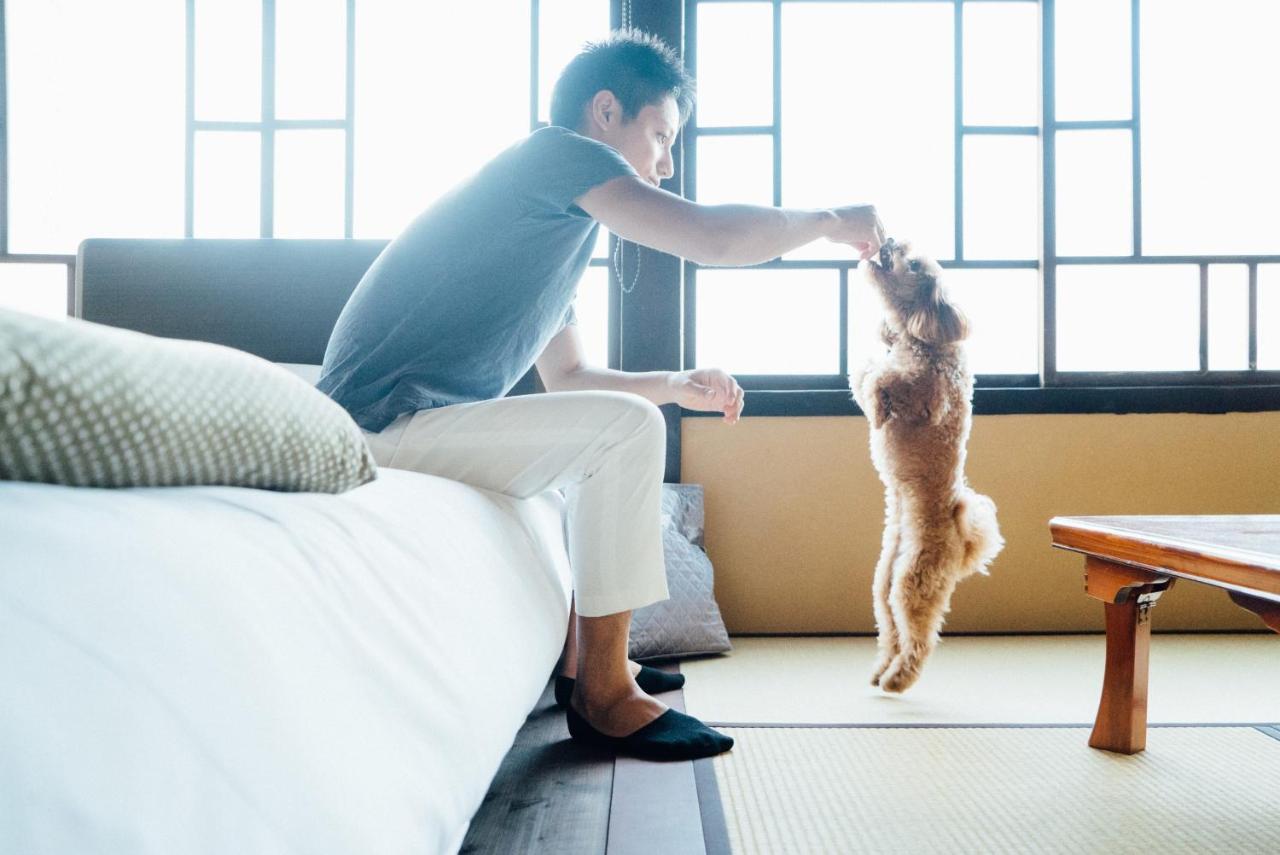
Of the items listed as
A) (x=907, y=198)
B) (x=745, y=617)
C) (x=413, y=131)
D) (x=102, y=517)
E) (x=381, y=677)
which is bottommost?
(x=745, y=617)

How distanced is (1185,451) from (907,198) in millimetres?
1152

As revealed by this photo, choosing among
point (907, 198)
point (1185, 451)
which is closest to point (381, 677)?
point (907, 198)

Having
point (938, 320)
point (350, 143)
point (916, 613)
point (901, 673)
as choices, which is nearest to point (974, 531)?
point (916, 613)

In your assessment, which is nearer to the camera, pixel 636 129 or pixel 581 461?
pixel 581 461

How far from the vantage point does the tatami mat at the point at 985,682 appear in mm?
1741

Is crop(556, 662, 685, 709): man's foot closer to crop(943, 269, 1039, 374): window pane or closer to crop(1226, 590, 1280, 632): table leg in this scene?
crop(1226, 590, 1280, 632): table leg

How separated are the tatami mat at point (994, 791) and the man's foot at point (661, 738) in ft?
0.12

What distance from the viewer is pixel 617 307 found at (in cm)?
274

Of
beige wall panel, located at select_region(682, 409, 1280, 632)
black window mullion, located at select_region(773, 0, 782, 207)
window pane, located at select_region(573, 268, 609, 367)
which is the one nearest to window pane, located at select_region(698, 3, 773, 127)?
black window mullion, located at select_region(773, 0, 782, 207)

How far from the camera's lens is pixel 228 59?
2.71 metres

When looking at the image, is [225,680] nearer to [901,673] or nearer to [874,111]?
[901,673]

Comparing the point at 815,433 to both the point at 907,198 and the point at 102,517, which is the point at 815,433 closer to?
the point at 907,198

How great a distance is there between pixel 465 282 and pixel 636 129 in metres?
0.45

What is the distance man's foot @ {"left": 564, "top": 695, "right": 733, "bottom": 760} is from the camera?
4.57 ft
